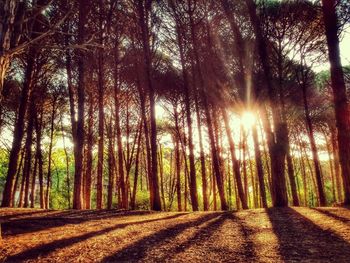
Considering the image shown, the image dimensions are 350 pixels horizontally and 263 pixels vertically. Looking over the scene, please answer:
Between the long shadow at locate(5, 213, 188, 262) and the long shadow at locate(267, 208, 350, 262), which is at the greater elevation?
the long shadow at locate(5, 213, 188, 262)

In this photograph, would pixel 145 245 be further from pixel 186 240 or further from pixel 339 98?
pixel 339 98

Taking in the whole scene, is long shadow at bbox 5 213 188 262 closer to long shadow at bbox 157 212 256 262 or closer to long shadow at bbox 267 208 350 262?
long shadow at bbox 157 212 256 262

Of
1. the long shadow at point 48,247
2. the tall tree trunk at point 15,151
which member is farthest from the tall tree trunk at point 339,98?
the tall tree trunk at point 15,151

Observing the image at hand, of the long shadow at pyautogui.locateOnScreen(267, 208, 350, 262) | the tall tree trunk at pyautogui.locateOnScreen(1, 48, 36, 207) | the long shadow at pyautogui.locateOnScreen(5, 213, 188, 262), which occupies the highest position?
the tall tree trunk at pyautogui.locateOnScreen(1, 48, 36, 207)

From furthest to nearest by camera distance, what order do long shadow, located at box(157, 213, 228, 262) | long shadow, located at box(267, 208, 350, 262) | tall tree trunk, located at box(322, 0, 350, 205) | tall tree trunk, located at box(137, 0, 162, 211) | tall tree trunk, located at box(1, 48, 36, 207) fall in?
tall tree trunk, located at box(1, 48, 36, 207), tall tree trunk, located at box(137, 0, 162, 211), tall tree trunk, located at box(322, 0, 350, 205), long shadow, located at box(157, 213, 228, 262), long shadow, located at box(267, 208, 350, 262)

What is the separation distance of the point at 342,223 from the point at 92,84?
1244 centimetres

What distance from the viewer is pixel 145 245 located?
451 centimetres

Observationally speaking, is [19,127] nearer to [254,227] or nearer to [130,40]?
[130,40]

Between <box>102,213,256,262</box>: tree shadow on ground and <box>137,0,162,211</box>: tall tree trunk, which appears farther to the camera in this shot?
<box>137,0,162,211</box>: tall tree trunk

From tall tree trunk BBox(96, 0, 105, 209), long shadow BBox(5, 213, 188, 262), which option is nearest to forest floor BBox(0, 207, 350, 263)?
long shadow BBox(5, 213, 188, 262)

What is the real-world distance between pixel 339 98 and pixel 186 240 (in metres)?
5.77

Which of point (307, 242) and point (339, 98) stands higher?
point (339, 98)

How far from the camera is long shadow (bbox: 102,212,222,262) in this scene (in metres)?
3.89

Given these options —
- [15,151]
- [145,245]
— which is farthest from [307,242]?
[15,151]
